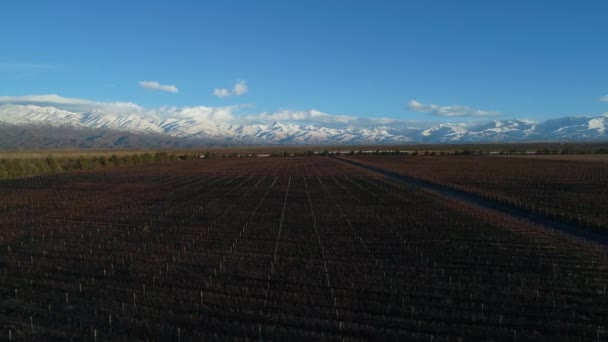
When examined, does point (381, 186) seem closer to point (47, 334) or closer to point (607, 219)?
point (607, 219)

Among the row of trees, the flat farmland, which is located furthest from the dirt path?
the row of trees

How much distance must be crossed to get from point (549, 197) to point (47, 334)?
2844 centimetres

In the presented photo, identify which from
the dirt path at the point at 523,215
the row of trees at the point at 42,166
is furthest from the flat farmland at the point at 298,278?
the row of trees at the point at 42,166

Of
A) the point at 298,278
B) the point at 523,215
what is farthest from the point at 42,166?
the point at 523,215

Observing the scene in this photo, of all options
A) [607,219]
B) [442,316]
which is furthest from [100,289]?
[607,219]

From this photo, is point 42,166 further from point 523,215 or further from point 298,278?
point 523,215

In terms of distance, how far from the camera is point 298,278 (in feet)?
39.0

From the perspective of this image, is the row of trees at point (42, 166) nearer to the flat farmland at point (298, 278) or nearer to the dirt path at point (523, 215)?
the flat farmland at point (298, 278)

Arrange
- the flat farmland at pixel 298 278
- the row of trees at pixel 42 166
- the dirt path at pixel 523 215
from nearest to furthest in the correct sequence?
the flat farmland at pixel 298 278 < the dirt path at pixel 523 215 < the row of trees at pixel 42 166

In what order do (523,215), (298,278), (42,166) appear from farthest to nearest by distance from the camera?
1. (42,166)
2. (523,215)
3. (298,278)

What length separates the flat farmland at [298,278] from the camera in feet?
28.6

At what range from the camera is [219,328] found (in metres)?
8.70

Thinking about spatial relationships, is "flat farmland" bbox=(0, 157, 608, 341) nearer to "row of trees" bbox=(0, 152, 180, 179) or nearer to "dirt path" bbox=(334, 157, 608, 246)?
"dirt path" bbox=(334, 157, 608, 246)

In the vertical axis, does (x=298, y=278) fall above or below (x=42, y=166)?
below
